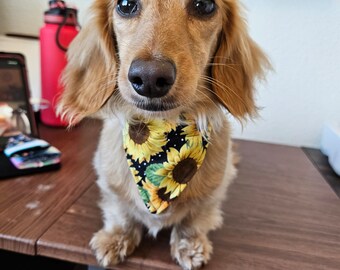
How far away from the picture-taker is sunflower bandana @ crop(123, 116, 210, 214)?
0.73m

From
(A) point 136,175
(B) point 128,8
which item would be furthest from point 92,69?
(A) point 136,175

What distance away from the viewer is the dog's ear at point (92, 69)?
78cm

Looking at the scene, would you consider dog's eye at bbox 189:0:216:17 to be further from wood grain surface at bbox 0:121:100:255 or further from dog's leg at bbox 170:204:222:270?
wood grain surface at bbox 0:121:100:255

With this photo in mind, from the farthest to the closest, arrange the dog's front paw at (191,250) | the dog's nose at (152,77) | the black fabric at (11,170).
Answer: the black fabric at (11,170) < the dog's front paw at (191,250) < the dog's nose at (152,77)

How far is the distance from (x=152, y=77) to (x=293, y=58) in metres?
1.02

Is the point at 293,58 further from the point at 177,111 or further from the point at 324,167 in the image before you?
the point at 177,111

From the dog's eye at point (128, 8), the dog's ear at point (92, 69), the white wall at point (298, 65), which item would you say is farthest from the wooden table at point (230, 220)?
the dog's eye at point (128, 8)

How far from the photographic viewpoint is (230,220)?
860 mm

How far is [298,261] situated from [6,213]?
67 cm

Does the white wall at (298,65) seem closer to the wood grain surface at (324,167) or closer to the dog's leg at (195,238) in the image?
the wood grain surface at (324,167)

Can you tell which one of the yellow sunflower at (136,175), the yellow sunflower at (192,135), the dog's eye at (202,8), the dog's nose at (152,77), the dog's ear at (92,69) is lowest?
the yellow sunflower at (136,175)

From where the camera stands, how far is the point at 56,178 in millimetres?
958

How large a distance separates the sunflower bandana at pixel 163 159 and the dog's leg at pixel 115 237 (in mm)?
90

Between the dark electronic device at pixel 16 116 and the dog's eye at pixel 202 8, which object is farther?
the dark electronic device at pixel 16 116
